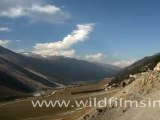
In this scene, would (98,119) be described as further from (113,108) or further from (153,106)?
(153,106)

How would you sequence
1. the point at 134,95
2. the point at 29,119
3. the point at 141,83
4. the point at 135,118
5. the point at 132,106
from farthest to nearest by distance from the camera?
the point at 29,119, the point at 141,83, the point at 134,95, the point at 132,106, the point at 135,118

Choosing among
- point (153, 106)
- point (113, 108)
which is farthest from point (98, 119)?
point (153, 106)

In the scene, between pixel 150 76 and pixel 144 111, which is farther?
pixel 150 76

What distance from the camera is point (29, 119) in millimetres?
121125

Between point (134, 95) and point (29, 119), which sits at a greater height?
point (134, 95)

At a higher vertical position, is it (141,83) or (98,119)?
(141,83)

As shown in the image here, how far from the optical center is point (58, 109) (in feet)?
400

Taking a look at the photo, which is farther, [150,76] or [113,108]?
[150,76]

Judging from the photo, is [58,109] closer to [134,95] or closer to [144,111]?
[134,95]

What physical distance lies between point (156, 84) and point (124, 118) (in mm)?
10923

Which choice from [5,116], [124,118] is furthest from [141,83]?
[5,116]

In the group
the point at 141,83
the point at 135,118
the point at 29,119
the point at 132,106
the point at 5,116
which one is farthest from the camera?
the point at 5,116

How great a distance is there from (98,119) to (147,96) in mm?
7681

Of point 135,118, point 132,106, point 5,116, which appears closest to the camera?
point 135,118
